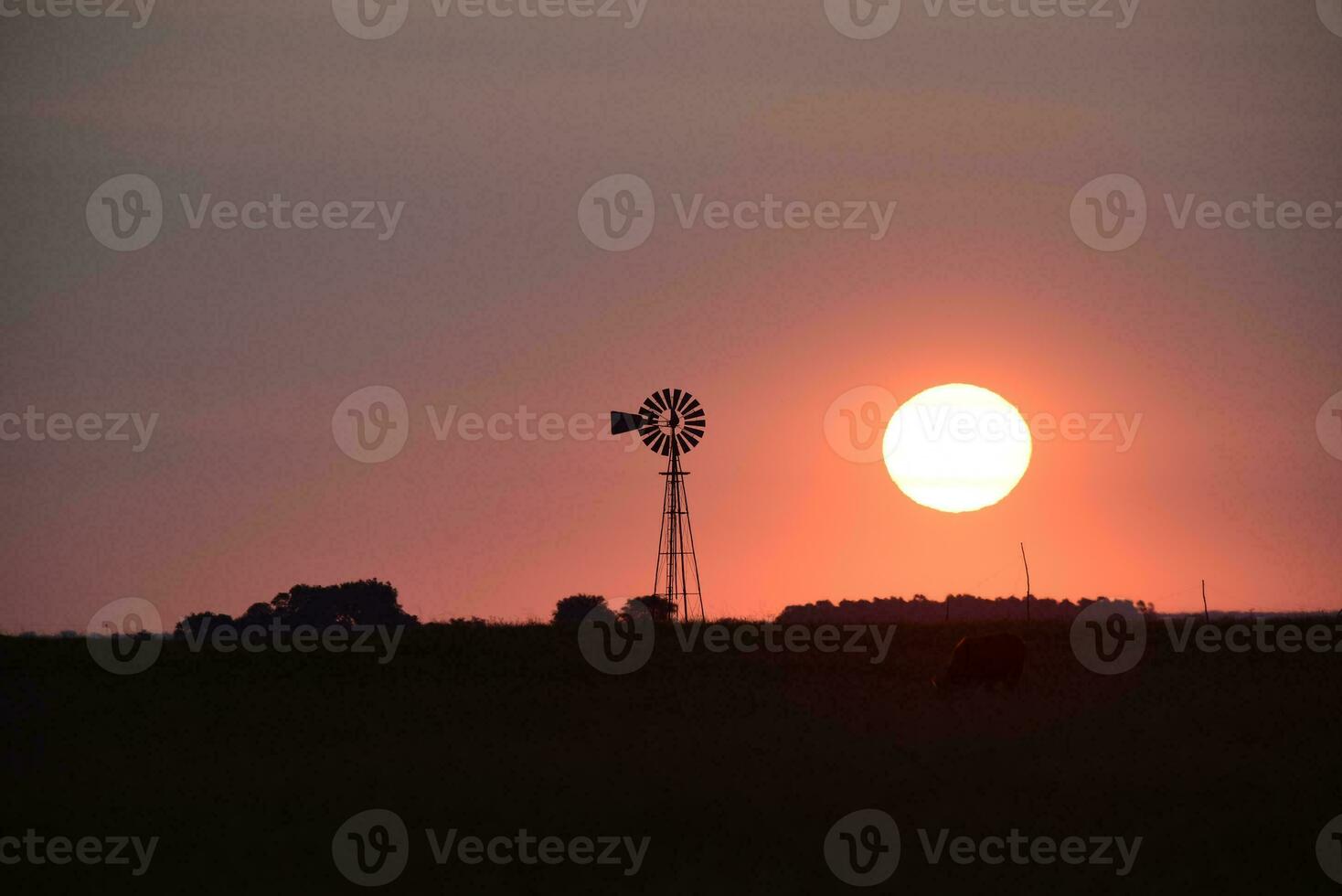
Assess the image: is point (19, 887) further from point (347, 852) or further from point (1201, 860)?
point (1201, 860)

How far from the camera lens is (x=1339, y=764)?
2512cm

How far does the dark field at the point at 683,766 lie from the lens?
19969 mm

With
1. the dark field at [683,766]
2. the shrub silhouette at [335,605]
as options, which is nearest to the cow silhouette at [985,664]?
the dark field at [683,766]

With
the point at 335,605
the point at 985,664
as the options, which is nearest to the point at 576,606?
the point at 335,605

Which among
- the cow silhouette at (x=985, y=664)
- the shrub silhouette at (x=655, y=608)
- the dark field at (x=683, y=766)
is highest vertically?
the shrub silhouette at (x=655, y=608)

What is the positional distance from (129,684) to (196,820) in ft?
46.7

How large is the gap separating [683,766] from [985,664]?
10.6 m

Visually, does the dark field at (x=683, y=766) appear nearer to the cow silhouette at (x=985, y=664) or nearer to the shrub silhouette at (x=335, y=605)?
the cow silhouette at (x=985, y=664)

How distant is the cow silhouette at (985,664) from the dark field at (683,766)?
58cm

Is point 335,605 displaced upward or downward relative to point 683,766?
upward

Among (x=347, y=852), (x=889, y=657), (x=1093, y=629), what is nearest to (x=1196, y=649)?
(x=1093, y=629)

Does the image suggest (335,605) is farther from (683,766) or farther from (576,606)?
(683,766)

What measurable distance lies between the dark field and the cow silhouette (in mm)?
576

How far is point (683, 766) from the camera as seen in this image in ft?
81.3
